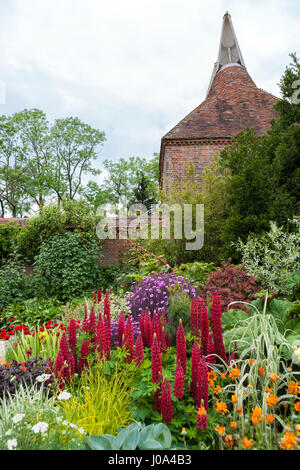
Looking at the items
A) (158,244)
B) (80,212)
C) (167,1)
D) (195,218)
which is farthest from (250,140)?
(80,212)

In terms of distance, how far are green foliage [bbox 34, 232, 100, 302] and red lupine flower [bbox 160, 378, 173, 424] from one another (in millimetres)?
6226

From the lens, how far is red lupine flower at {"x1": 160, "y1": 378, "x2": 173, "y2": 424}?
1.58 meters

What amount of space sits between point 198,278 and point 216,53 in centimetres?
1916

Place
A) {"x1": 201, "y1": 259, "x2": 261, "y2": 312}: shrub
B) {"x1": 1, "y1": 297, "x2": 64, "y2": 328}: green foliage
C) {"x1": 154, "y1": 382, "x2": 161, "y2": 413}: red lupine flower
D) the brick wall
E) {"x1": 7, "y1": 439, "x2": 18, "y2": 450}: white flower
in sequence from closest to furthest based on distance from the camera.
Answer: {"x1": 7, "y1": 439, "x2": 18, "y2": 450}: white flower → {"x1": 154, "y1": 382, "x2": 161, "y2": 413}: red lupine flower → {"x1": 201, "y1": 259, "x2": 261, "y2": 312}: shrub → {"x1": 1, "y1": 297, "x2": 64, "y2": 328}: green foliage → the brick wall

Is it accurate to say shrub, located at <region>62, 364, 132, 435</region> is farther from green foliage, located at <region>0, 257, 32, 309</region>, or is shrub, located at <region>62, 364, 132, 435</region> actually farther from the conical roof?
the conical roof

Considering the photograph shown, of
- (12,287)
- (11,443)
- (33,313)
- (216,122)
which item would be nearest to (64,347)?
(11,443)

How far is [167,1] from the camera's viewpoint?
7.77 m

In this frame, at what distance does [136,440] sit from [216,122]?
47.4 ft

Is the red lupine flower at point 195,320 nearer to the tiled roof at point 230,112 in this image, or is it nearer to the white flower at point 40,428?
the white flower at point 40,428

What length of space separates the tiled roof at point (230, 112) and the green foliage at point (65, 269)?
7.41 meters

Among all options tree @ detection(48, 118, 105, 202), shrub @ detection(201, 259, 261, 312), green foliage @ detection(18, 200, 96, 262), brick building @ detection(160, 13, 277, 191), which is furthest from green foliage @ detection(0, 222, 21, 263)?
tree @ detection(48, 118, 105, 202)

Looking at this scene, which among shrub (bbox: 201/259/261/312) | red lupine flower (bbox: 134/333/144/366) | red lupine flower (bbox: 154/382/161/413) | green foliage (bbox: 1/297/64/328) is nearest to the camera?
red lupine flower (bbox: 154/382/161/413)

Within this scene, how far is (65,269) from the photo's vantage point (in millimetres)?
8047

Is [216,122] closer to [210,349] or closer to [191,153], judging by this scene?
[191,153]
